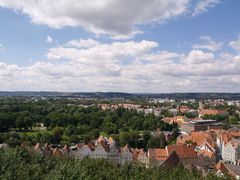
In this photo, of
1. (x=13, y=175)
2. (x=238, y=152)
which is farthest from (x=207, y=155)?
(x=13, y=175)

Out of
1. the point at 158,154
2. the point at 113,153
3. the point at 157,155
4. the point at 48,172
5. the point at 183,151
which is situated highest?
the point at 48,172

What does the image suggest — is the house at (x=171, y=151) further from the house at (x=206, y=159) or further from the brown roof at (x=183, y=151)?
the house at (x=206, y=159)

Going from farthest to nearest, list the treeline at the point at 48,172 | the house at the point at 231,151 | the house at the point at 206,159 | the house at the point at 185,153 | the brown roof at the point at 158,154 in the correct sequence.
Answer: the house at the point at 231,151
the house at the point at 206,159
the house at the point at 185,153
the brown roof at the point at 158,154
the treeline at the point at 48,172

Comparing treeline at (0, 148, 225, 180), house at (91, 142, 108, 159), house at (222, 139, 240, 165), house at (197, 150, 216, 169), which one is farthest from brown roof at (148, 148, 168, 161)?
treeline at (0, 148, 225, 180)

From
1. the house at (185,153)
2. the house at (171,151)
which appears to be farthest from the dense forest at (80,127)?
the house at (171,151)

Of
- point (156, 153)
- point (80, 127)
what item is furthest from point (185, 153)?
point (80, 127)

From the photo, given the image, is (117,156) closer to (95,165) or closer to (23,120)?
(95,165)

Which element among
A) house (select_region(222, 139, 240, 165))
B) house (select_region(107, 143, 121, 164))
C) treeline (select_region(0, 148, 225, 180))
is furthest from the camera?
house (select_region(222, 139, 240, 165))

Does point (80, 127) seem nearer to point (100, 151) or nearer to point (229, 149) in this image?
point (100, 151)

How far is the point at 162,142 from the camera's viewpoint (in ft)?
209

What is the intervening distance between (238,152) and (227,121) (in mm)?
51603

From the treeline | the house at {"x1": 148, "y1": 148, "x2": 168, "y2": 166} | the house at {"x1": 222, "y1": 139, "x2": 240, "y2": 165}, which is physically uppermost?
the treeline

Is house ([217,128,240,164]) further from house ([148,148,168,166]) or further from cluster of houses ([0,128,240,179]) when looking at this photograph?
house ([148,148,168,166])

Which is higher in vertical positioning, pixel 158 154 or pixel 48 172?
pixel 48 172
